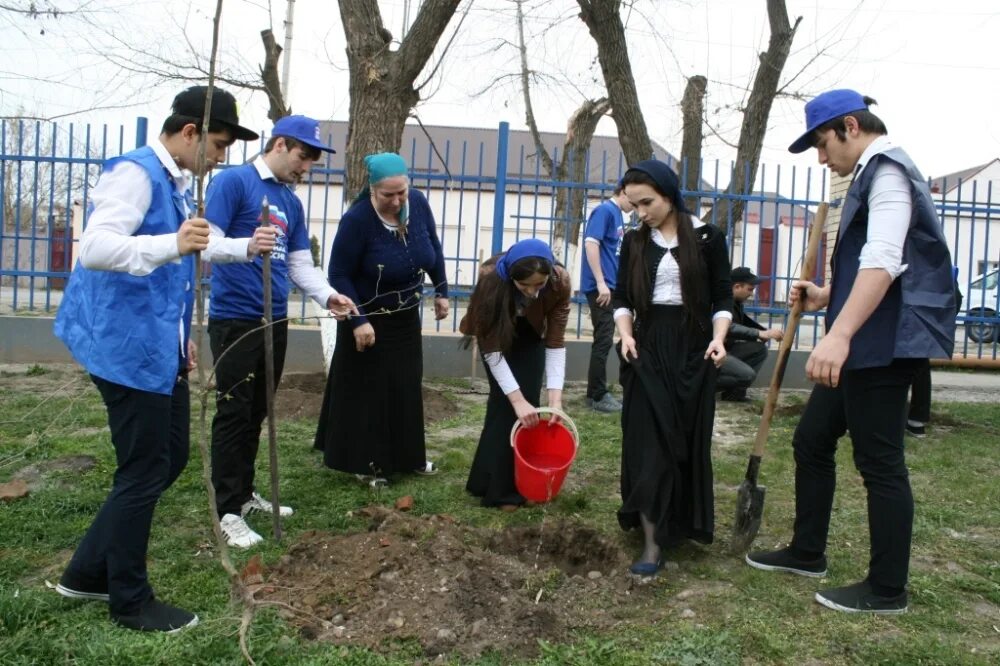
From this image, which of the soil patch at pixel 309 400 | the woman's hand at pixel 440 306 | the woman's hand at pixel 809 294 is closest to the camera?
the woman's hand at pixel 809 294

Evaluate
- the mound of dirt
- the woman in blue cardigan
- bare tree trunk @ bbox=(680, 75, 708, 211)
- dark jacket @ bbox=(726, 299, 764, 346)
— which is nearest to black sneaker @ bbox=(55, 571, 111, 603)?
the mound of dirt

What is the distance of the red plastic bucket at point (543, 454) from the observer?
4.09 meters

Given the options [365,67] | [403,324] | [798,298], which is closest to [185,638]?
[403,324]

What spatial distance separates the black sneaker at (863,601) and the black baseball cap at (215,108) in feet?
8.61

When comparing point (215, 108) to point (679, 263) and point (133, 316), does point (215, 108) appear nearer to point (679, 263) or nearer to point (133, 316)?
point (133, 316)

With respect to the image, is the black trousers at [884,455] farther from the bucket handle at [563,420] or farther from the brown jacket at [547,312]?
the brown jacket at [547,312]

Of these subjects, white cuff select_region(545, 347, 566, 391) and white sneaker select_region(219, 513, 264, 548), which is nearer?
white sneaker select_region(219, 513, 264, 548)

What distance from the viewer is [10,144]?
8.95 metres

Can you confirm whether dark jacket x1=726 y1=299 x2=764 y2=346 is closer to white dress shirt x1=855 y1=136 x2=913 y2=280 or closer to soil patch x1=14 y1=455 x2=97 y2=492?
white dress shirt x1=855 y1=136 x2=913 y2=280

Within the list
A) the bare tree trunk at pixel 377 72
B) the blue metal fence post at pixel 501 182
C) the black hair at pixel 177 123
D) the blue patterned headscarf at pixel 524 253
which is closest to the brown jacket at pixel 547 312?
the blue patterned headscarf at pixel 524 253

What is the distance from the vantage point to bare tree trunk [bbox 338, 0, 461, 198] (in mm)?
7113

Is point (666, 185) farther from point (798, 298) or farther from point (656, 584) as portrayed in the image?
point (656, 584)

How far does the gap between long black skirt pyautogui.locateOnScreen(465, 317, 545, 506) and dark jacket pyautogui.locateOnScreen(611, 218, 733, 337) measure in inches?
31.2

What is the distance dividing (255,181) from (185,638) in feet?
6.30
